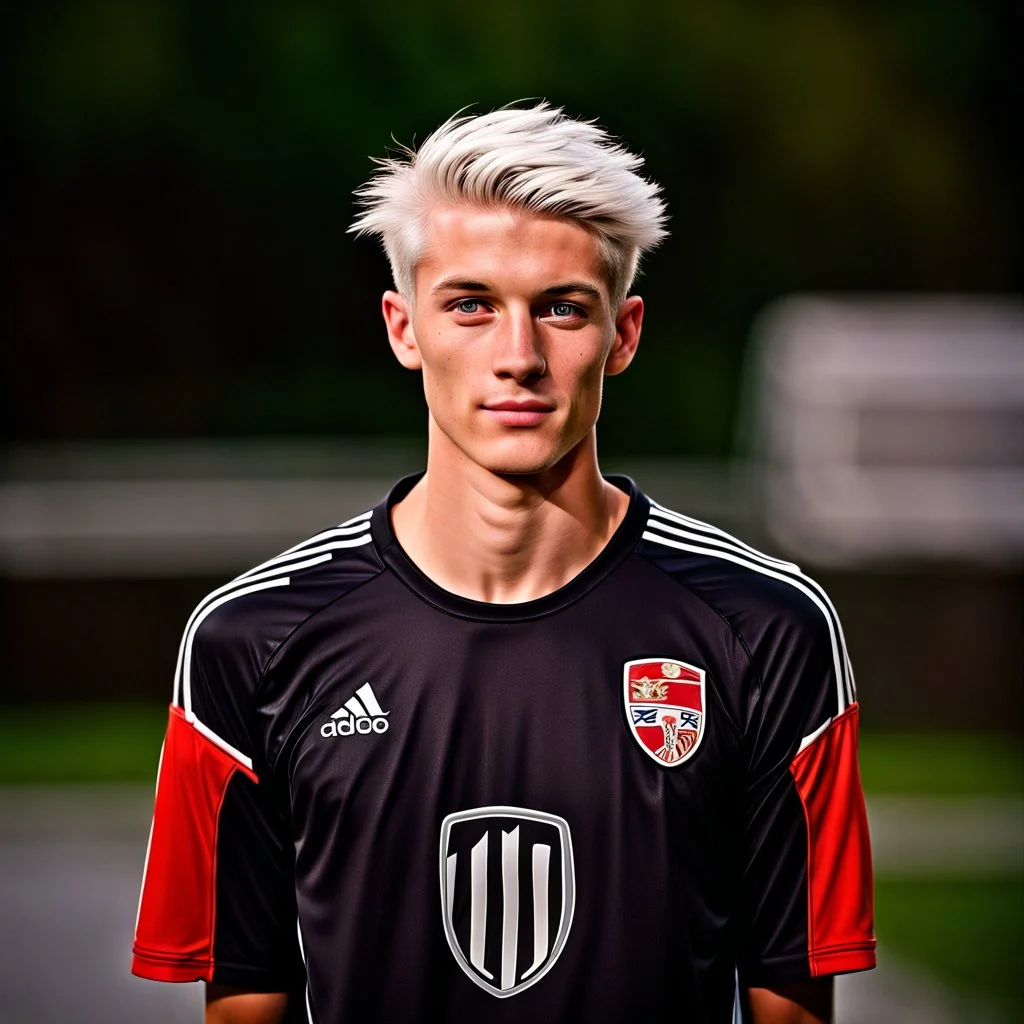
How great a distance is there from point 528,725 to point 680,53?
17.2 meters

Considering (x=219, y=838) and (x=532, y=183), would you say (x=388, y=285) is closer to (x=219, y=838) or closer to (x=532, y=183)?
(x=219, y=838)

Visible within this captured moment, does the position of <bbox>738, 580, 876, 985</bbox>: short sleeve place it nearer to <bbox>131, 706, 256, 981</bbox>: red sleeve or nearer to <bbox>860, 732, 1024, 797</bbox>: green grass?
<bbox>131, 706, 256, 981</bbox>: red sleeve

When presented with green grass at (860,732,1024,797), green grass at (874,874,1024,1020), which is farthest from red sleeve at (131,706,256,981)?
green grass at (860,732,1024,797)

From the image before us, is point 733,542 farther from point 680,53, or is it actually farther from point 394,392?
point 680,53

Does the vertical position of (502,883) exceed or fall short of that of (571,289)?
it falls short

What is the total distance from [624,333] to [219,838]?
3.66 ft

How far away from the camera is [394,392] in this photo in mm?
18078

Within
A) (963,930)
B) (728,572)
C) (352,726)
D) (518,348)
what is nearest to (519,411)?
(518,348)

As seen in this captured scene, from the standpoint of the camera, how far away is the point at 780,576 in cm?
327

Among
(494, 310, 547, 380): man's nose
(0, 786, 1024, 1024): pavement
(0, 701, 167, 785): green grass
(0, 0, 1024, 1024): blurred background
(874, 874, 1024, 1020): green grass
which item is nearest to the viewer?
(494, 310, 547, 380): man's nose

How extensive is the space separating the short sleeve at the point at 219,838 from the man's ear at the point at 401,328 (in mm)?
493

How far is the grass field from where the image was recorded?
8.82 m

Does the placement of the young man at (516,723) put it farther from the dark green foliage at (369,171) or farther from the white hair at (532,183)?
the dark green foliage at (369,171)

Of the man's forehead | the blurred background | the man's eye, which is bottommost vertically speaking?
the man's eye
